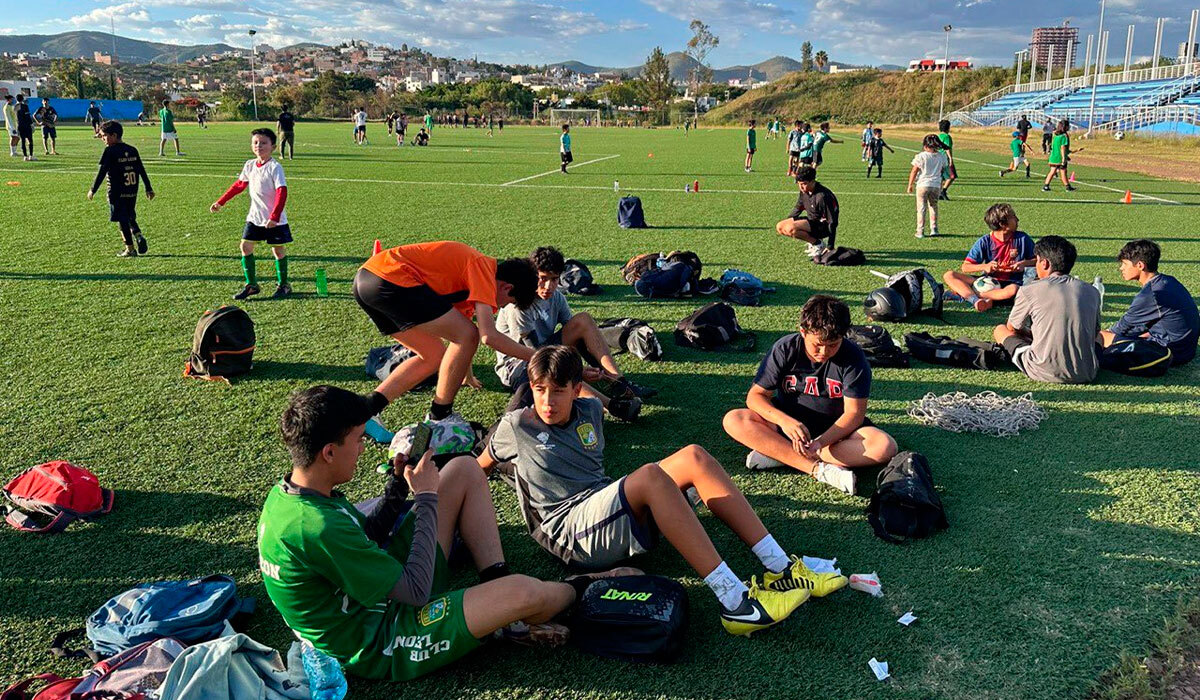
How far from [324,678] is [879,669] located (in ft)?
7.37

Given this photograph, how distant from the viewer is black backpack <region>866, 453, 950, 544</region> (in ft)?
14.1

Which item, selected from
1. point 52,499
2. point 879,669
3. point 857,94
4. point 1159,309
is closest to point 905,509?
point 879,669

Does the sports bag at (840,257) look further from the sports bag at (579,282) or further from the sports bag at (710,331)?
the sports bag at (710,331)

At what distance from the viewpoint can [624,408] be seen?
5.88 meters

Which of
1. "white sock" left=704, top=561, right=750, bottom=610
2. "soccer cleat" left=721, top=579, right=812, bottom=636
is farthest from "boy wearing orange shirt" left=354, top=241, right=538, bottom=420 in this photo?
"soccer cleat" left=721, top=579, right=812, bottom=636

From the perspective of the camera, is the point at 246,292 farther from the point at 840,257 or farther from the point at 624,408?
the point at 840,257

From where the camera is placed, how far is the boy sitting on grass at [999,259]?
902 centimetres

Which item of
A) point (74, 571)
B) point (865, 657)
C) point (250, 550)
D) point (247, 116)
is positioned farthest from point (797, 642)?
point (247, 116)

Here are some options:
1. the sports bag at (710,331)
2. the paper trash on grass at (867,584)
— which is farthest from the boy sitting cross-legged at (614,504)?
the sports bag at (710,331)

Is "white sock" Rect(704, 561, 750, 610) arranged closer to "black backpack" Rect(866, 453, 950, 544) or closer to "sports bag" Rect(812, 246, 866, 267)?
"black backpack" Rect(866, 453, 950, 544)

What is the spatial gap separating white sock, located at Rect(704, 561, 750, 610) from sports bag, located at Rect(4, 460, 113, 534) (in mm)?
3517

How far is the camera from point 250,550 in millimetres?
4191

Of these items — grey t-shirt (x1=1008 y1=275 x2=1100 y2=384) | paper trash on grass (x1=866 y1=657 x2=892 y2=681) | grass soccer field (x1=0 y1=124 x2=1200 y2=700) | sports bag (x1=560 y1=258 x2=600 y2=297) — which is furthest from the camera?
sports bag (x1=560 y1=258 x2=600 y2=297)

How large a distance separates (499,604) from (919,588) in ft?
6.92
